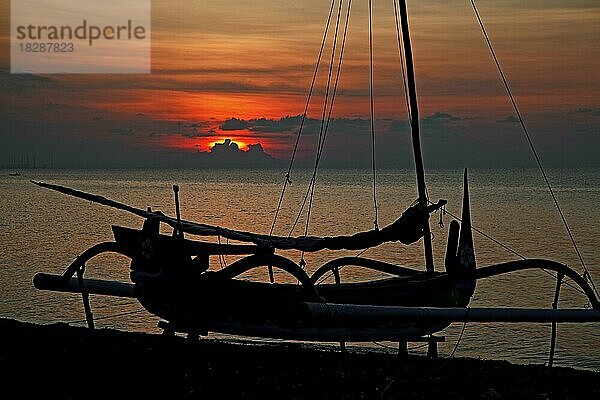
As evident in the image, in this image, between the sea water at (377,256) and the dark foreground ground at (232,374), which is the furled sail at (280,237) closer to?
the dark foreground ground at (232,374)

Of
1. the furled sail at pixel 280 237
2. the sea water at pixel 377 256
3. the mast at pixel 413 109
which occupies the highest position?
the mast at pixel 413 109

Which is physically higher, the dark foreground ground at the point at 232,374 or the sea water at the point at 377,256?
the dark foreground ground at the point at 232,374

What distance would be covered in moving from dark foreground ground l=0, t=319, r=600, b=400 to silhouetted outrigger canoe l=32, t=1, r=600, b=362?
60 centimetres

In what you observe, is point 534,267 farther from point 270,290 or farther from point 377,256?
point 377,256

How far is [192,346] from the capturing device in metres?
11.7

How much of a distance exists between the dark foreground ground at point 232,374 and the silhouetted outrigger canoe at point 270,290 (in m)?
0.60

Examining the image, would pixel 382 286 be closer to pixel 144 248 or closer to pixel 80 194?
pixel 144 248

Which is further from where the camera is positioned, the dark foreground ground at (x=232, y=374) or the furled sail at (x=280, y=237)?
the furled sail at (x=280, y=237)

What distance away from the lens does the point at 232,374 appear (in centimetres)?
1006

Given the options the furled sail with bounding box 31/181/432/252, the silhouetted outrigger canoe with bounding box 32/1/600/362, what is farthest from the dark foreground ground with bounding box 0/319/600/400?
the furled sail with bounding box 31/181/432/252

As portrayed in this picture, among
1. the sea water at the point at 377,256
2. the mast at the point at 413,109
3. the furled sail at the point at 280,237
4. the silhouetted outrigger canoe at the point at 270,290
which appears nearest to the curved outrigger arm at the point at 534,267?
the silhouetted outrigger canoe at the point at 270,290

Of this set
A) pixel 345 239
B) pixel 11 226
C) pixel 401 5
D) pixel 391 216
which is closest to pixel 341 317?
pixel 345 239

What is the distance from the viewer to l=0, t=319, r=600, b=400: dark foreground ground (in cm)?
934

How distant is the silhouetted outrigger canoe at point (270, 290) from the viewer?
39.0ft
